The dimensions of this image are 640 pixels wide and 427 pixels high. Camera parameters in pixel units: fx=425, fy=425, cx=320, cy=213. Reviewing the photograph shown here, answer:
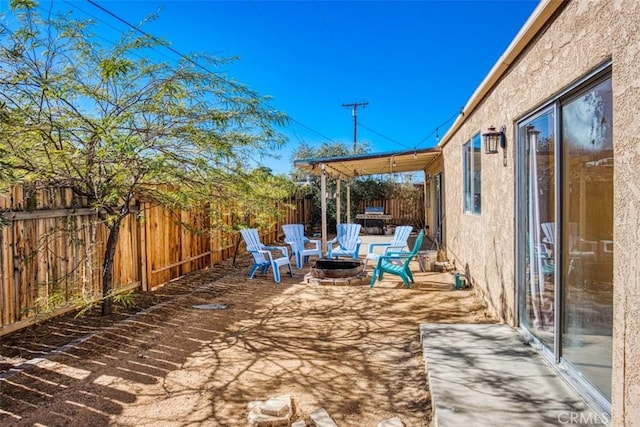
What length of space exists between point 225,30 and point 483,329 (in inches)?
269

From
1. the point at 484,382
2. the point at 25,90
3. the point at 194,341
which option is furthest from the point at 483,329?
the point at 25,90

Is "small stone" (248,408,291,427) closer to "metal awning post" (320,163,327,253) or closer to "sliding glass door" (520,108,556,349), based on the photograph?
"sliding glass door" (520,108,556,349)

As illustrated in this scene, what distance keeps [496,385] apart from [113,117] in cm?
392

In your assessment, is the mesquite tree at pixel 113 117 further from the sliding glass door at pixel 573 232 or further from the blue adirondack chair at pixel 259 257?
the sliding glass door at pixel 573 232

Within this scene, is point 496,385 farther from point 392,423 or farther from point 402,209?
point 402,209

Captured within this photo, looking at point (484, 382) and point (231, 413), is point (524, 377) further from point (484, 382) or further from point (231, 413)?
point (231, 413)

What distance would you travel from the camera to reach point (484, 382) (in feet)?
9.18

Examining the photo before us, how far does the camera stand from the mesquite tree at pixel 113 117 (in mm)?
3537

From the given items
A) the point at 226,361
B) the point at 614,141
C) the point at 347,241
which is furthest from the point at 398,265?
the point at 614,141

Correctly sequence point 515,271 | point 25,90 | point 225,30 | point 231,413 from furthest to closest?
point 225,30 → point 515,271 → point 25,90 → point 231,413

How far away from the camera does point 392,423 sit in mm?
2570

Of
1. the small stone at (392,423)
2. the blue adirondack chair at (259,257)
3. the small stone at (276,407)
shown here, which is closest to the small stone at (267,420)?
the small stone at (276,407)

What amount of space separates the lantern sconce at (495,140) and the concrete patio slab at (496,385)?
5.95 ft

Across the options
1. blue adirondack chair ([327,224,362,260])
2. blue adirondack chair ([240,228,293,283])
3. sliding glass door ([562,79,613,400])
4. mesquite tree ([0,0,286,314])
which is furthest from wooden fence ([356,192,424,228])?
sliding glass door ([562,79,613,400])
